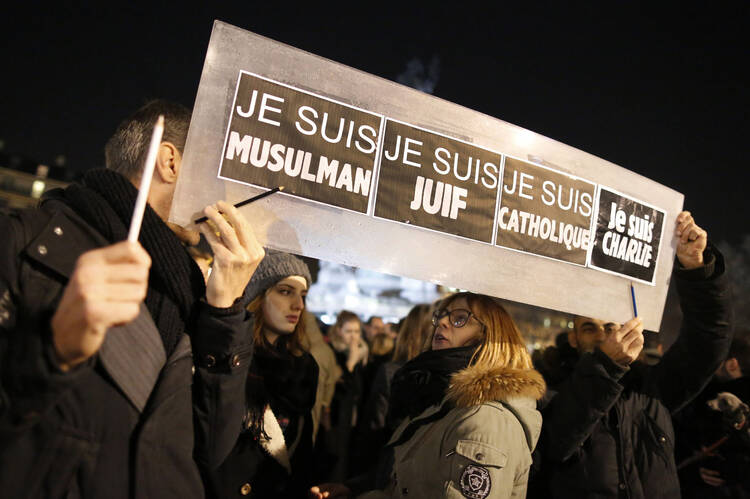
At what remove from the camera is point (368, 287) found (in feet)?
239

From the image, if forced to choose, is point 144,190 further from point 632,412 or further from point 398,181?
point 632,412

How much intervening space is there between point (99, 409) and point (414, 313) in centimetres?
411

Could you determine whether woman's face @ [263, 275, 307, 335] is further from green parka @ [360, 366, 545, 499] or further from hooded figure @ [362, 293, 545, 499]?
green parka @ [360, 366, 545, 499]

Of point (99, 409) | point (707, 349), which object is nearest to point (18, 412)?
point (99, 409)

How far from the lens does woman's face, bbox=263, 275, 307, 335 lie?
11.5 ft

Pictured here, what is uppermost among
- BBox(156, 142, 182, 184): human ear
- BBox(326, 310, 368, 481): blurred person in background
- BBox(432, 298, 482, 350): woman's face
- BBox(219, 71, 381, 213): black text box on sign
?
BBox(219, 71, 381, 213): black text box on sign

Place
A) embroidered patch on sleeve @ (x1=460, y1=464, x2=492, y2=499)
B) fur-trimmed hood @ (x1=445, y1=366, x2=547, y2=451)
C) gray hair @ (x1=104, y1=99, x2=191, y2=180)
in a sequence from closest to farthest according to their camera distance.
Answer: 1. gray hair @ (x1=104, y1=99, x2=191, y2=180)
2. embroidered patch on sleeve @ (x1=460, y1=464, x2=492, y2=499)
3. fur-trimmed hood @ (x1=445, y1=366, x2=547, y2=451)

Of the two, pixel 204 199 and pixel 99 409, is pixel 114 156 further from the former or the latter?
pixel 99 409

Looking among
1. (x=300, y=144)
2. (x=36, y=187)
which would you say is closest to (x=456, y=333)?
(x=300, y=144)

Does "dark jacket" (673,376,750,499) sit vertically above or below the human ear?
below

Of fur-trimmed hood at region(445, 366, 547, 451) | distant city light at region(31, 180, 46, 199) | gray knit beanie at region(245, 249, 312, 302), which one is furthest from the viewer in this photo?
distant city light at region(31, 180, 46, 199)

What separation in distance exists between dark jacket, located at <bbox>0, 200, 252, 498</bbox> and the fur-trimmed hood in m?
1.24

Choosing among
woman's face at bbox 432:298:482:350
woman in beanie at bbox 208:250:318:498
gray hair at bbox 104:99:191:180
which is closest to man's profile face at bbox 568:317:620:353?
woman's face at bbox 432:298:482:350

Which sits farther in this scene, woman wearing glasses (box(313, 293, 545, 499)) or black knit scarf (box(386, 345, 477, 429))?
black knit scarf (box(386, 345, 477, 429))
